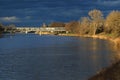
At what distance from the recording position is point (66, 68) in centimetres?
4181

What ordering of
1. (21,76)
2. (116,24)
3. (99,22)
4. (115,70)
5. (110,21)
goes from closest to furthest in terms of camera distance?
(115,70)
(21,76)
(116,24)
(110,21)
(99,22)

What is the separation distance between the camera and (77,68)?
41.7 metres

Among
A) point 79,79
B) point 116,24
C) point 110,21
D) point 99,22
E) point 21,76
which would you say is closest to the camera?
point 79,79

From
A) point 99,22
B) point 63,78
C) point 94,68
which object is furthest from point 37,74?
point 99,22

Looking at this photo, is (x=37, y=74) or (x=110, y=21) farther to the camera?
A: (x=110, y=21)

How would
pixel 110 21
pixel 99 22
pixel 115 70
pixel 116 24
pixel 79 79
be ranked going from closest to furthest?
pixel 115 70 < pixel 79 79 < pixel 116 24 < pixel 110 21 < pixel 99 22

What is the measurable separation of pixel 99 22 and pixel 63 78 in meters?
128

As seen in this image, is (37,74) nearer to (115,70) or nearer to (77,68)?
(77,68)

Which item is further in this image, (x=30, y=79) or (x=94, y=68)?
(x=94, y=68)

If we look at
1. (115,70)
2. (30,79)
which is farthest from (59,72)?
(115,70)

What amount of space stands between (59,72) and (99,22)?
12413cm

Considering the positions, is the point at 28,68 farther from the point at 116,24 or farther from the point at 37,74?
the point at 116,24

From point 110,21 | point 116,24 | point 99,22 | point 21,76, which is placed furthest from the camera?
point 99,22

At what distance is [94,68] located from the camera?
4131 centimetres
